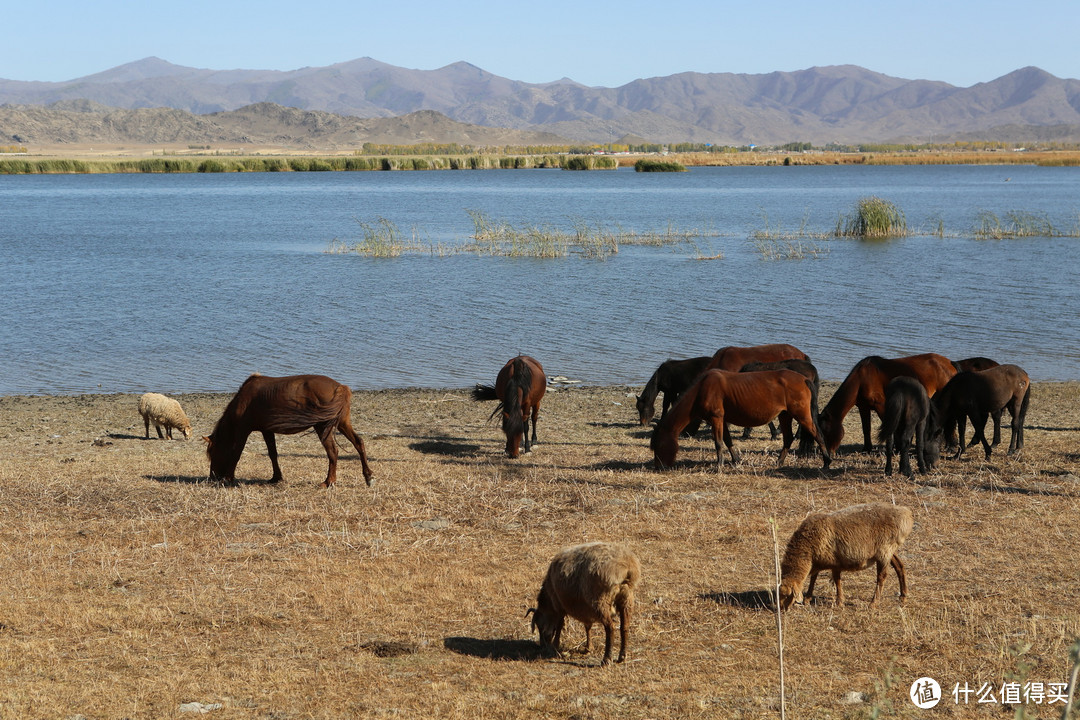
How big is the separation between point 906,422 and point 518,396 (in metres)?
5.05

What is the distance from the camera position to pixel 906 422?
1181 cm

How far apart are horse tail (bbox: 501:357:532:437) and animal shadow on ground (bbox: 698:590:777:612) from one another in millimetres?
6020

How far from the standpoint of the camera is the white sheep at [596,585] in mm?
6555

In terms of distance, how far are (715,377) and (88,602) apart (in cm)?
740

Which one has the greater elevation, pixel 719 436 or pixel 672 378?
pixel 672 378

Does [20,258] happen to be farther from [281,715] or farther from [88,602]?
[281,715]

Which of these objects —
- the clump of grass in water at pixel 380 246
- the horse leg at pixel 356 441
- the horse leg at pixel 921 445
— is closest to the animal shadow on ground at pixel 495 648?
the horse leg at pixel 356 441

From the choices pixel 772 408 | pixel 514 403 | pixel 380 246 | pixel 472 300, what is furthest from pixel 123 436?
pixel 380 246

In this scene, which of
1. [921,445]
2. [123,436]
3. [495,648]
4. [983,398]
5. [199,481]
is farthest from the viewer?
[123,436]

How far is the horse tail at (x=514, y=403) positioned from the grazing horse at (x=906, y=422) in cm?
475

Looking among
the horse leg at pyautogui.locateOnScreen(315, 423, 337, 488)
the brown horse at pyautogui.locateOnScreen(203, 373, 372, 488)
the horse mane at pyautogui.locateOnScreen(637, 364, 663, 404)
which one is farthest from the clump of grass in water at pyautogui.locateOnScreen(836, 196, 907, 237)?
the horse leg at pyautogui.locateOnScreen(315, 423, 337, 488)

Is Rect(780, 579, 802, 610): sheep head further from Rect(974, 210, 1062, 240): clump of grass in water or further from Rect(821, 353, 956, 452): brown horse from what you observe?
Rect(974, 210, 1062, 240): clump of grass in water

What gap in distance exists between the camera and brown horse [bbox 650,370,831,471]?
12305 mm

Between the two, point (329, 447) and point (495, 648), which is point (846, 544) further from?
point (329, 447)
